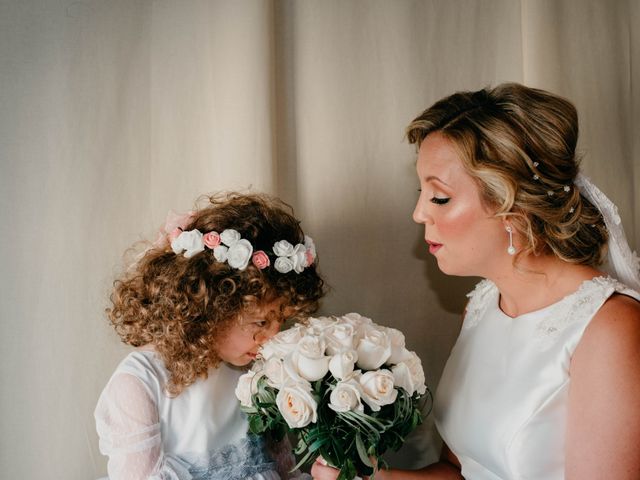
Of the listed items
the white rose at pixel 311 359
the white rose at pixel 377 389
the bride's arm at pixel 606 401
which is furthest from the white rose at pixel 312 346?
the bride's arm at pixel 606 401

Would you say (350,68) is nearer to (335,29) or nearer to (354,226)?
(335,29)

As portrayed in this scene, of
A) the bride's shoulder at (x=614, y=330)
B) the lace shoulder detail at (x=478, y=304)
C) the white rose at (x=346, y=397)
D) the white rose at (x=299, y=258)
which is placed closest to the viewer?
the white rose at (x=346, y=397)

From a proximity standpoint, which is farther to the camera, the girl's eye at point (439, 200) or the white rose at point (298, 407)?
the girl's eye at point (439, 200)

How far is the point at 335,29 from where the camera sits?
201cm

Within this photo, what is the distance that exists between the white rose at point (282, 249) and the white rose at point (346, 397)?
41cm

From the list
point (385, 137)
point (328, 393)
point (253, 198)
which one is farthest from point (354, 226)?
point (328, 393)

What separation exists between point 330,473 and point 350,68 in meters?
1.23

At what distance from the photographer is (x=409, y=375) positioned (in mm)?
1377

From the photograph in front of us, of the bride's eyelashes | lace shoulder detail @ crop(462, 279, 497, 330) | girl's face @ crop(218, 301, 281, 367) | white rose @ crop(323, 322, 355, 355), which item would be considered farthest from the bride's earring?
girl's face @ crop(218, 301, 281, 367)

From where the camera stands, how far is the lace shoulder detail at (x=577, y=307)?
1.48 m

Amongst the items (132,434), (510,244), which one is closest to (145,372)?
(132,434)

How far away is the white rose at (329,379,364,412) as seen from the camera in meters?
1.28

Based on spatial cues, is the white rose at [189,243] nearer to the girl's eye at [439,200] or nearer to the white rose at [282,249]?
the white rose at [282,249]

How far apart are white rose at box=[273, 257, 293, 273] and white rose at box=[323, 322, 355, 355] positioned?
0.24m
